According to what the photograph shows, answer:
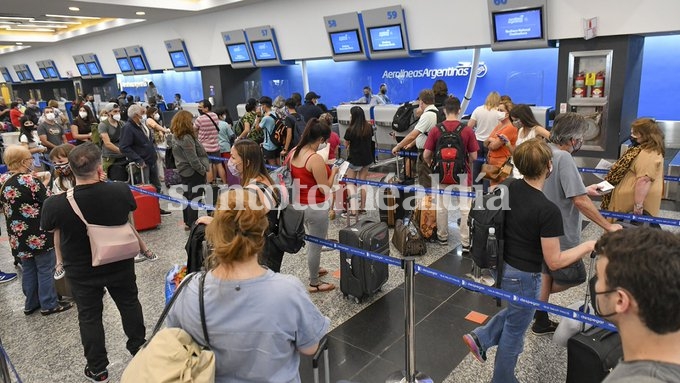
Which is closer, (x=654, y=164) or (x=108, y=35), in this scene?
(x=654, y=164)

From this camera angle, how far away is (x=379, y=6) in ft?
30.8

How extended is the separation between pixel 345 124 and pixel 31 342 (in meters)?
6.86

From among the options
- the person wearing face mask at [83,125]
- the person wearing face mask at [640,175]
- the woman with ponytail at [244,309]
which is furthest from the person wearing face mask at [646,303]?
the person wearing face mask at [83,125]

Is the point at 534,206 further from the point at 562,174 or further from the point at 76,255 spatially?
the point at 76,255

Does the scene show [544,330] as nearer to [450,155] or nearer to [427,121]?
[450,155]

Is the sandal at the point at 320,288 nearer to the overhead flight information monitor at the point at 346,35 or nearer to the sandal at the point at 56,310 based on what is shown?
the sandal at the point at 56,310

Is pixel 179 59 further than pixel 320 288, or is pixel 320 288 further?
pixel 179 59

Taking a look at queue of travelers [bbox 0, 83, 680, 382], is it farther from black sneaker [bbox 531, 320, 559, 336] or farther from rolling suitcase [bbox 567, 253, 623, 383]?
rolling suitcase [bbox 567, 253, 623, 383]

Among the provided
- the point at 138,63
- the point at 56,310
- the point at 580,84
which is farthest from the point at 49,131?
the point at 580,84

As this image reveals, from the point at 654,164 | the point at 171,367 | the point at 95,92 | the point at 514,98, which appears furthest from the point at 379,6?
the point at 95,92

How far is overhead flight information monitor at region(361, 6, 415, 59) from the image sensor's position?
30.1 ft

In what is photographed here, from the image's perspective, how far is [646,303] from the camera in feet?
3.89

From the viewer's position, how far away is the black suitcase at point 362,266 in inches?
165

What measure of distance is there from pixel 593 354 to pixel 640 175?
2080 millimetres
